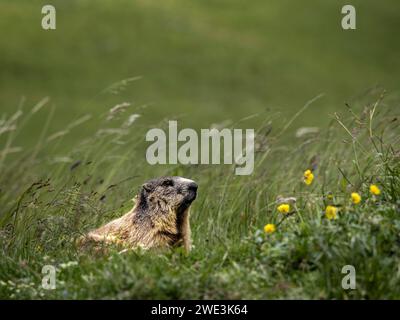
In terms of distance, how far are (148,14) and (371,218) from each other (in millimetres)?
37237

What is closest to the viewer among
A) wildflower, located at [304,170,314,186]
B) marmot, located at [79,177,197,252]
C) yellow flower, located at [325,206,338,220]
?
yellow flower, located at [325,206,338,220]

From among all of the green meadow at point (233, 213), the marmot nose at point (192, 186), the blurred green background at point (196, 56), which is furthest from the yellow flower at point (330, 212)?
the blurred green background at point (196, 56)

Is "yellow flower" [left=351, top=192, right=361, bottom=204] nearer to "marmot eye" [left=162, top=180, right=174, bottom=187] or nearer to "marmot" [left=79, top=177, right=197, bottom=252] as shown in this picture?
"marmot" [left=79, top=177, right=197, bottom=252]

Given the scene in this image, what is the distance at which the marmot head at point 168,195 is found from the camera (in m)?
7.43

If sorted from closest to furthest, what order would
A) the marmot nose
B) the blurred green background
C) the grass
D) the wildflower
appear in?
1. the grass
2. the wildflower
3. the marmot nose
4. the blurred green background

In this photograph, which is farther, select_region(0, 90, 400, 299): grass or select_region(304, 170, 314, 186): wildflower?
select_region(304, 170, 314, 186): wildflower

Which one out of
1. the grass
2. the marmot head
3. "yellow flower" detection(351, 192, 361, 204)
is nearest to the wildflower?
the grass

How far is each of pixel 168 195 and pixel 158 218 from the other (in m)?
0.23

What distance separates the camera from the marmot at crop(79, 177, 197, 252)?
7.17 meters

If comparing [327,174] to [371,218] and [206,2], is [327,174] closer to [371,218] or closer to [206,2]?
[371,218]

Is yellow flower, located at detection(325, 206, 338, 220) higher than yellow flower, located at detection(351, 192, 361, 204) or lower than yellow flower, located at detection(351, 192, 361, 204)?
lower

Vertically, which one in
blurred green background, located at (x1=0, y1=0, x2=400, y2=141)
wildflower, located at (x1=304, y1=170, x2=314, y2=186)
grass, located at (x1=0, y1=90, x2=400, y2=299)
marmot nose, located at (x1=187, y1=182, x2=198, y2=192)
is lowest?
grass, located at (x1=0, y1=90, x2=400, y2=299)

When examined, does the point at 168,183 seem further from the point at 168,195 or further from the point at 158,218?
the point at 158,218

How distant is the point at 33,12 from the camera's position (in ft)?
131
